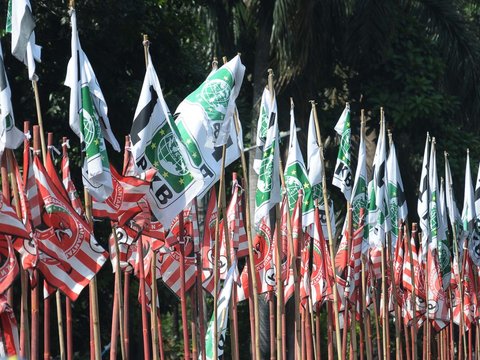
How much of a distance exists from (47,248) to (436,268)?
9.57 metres

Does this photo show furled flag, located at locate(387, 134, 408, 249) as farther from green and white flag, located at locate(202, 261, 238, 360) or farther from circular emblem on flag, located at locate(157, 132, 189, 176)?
circular emblem on flag, located at locate(157, 132, 189, 176)

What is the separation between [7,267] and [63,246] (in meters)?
1.28

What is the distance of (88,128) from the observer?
10570 mm

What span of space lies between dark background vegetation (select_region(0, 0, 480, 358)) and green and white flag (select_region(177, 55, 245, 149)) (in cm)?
515

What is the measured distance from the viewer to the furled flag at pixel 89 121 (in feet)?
34.1

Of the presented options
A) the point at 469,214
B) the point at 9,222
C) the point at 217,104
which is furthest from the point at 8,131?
the point at 469,214

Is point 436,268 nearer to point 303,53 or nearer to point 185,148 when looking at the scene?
point 303,53

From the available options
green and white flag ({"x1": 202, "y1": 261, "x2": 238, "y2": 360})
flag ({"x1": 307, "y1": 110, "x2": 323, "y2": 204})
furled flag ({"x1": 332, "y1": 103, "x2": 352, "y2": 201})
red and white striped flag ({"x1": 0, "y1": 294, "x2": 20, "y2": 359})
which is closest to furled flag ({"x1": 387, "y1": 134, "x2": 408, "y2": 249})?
furled flag ({"x1": 332, "y1": 103, "x2": 352, "y2": 201})

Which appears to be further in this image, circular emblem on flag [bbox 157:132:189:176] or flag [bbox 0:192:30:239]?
circular emblem on flag [bbox 157:132:189:176]

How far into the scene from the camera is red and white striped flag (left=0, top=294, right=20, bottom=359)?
9160mm

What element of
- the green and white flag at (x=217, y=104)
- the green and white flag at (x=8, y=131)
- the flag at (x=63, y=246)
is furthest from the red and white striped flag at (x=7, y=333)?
the green and white flag at (x=217, y=104)

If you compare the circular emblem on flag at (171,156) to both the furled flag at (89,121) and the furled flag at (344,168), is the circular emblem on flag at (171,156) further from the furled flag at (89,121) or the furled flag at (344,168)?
the furled flag at (344,168)

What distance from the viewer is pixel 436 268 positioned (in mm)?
19078

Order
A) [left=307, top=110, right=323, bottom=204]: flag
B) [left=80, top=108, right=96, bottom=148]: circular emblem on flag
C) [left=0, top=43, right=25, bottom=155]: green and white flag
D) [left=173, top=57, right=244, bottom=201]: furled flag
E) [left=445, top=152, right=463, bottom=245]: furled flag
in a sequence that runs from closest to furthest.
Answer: [left=0, top=43, right=25, bottom=155]: green and white flag → [left=80, top=108, right=96, bottom=148]: circular emblem on flag → [left=173, top=57, right=244, bottom=201]: furled flag → [left=307, top=110, right=323, bottom=204]: flag → [left=445, top=152, right=463, bottom=245]: furled flag
